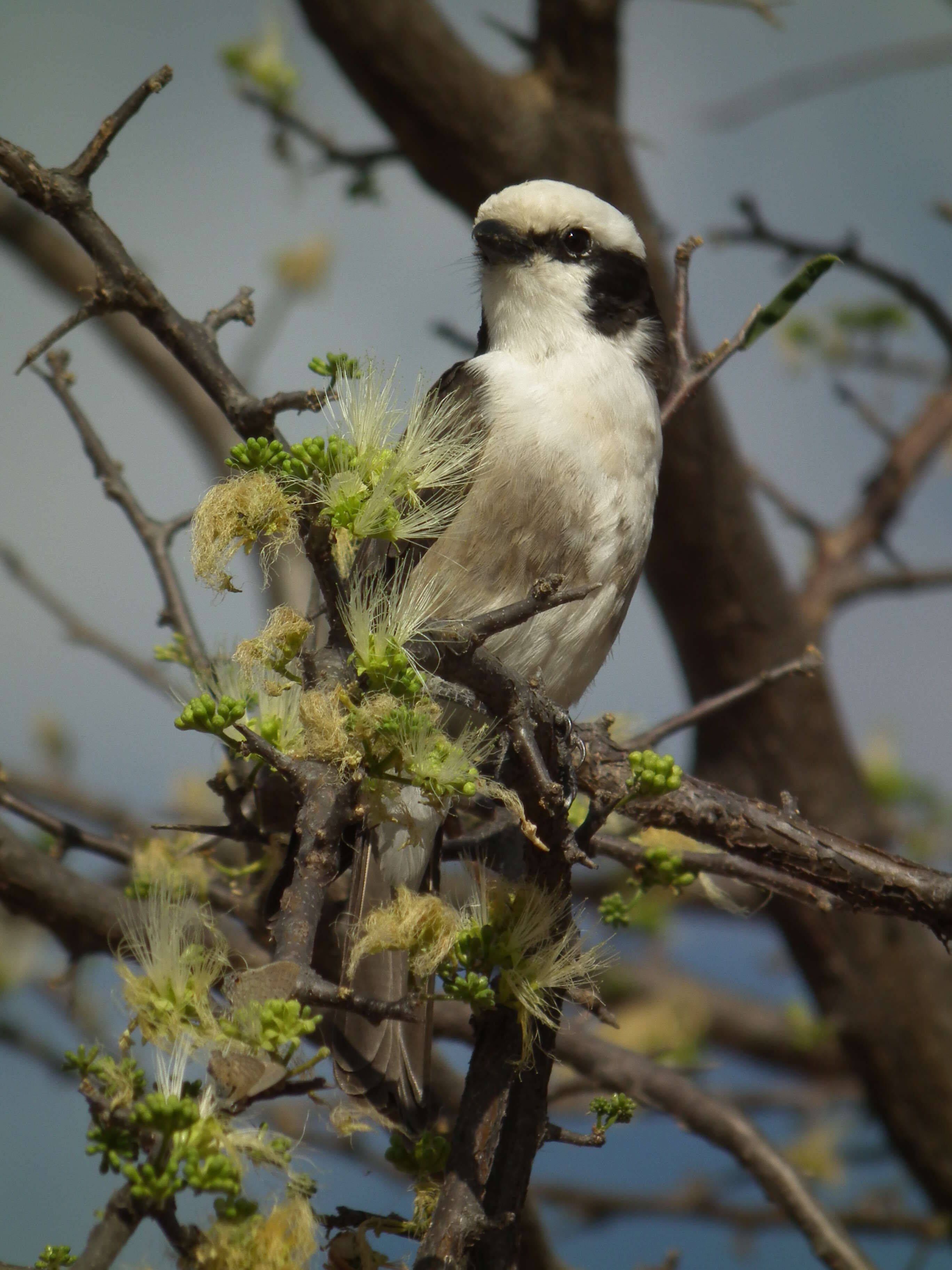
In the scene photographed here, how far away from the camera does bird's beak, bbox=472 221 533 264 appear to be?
98.4 inches

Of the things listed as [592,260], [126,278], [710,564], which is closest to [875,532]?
[710,564]

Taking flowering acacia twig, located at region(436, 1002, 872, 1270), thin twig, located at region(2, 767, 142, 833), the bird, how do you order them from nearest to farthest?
the bird < flowering acacia twig, located at region(436, 1002, 872, 1270) < thin twig, located at region(2, 767, 142, 833)

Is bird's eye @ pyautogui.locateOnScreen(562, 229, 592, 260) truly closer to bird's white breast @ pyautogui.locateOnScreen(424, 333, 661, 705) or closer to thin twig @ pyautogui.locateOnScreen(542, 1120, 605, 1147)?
bird's white breast @ pyautogui.locateOnScreen(424, 333, 661, 705)

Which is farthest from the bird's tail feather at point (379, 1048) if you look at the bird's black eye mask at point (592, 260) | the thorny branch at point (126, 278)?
the bird's black eye mask at point (592, 260)

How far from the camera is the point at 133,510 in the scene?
2.33 meters

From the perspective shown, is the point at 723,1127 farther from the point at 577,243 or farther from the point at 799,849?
the point at 577,243

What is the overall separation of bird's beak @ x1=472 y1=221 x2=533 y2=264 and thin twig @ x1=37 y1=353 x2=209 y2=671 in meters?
0.83

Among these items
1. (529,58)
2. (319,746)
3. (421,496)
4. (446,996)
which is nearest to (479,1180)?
(446,996)

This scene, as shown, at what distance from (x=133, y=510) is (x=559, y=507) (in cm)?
83

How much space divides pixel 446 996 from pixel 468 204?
261 cm

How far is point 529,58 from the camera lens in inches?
135

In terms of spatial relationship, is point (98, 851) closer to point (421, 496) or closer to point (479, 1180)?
point (421, 496)

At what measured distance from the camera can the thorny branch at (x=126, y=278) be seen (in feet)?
4.25

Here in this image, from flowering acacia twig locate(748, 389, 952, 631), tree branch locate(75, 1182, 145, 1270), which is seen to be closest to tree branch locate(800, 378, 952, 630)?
flowering acacia twig locate(748, 389, 952, 631)
